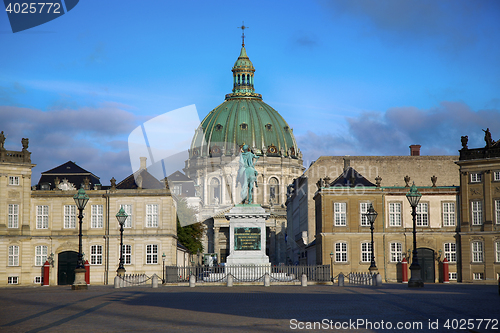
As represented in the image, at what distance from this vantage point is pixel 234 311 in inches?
826

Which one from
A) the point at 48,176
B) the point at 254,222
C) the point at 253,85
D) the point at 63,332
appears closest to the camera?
the point at 63,332

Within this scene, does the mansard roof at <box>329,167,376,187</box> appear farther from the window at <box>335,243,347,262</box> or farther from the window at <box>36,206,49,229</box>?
the window at <box>36,206,49,229</box>

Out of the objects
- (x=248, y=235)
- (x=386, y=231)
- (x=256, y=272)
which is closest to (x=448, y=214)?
(x=386, y=231)

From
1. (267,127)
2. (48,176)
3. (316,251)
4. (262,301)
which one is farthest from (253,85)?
(262,301)

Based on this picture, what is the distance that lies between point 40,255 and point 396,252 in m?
30.0

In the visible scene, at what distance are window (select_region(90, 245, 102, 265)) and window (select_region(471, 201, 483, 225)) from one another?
31161 millimetres

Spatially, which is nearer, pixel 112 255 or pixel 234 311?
pixel 234 311

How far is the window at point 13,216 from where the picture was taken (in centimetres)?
5934

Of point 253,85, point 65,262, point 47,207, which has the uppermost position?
point 253,85

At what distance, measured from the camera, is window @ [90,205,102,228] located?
61.7m

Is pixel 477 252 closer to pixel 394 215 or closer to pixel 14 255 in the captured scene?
pixel 394 215

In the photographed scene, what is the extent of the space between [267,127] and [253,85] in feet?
53.7

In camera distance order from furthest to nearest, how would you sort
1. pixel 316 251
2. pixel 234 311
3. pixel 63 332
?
pixel 316 251 → pixel 234 311 → pixel 63 332

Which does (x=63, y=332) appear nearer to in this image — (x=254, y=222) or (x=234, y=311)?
(x=234, y=311)
